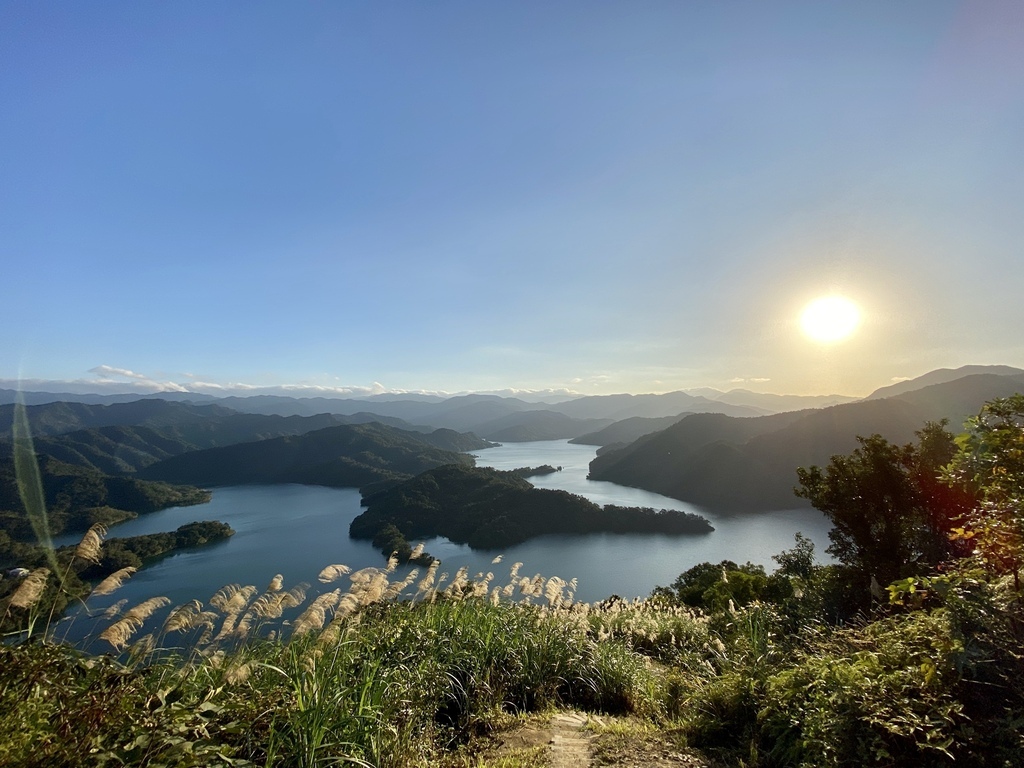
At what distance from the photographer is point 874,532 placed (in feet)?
40.0

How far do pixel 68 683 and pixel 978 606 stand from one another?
4.46 m

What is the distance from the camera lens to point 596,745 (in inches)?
109

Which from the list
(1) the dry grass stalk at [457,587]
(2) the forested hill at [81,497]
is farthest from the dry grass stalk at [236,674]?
(2) the forested hill at [81,497]

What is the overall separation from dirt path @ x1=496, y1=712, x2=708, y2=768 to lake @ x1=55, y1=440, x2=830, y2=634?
104ft

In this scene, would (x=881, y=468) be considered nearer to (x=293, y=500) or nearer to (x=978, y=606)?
(x=978, y=606)

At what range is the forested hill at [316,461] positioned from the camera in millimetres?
107312

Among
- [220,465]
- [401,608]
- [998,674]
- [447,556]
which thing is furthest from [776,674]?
[220,465]

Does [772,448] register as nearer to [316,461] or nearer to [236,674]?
[236,674]

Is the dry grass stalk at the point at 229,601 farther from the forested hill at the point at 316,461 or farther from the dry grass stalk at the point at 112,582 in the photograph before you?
the forested hill at the point at 316,461

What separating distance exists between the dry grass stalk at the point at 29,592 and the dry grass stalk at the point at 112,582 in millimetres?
326

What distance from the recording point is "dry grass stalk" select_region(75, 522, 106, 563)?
9.28 feet

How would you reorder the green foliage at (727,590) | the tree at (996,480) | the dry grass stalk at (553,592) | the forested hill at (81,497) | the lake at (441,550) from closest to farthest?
the tree at (996,480) → the dry grass stalk at (553,592) → the green foliage at (727,590) → the lake at (441,550) → the forested hill at (81,497)

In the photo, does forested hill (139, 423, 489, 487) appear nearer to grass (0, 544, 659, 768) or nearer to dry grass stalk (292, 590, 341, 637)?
grass (0, 544, 659, 768)

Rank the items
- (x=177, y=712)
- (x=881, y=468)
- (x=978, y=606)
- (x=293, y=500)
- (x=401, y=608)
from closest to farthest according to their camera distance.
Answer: (x=177, y=712), (x=978, y=606), (x=401, y=608), (x=881, y=468), (x=293, y=500)
